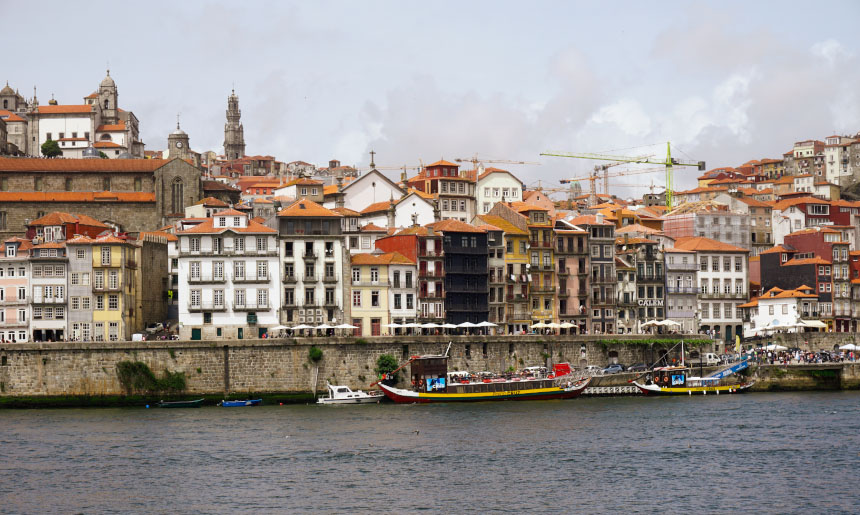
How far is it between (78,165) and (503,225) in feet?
152

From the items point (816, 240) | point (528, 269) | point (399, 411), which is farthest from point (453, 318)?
point (816, 240)

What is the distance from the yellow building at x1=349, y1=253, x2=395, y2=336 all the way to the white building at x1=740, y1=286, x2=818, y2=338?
33.1 m

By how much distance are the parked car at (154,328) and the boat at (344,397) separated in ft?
51.2

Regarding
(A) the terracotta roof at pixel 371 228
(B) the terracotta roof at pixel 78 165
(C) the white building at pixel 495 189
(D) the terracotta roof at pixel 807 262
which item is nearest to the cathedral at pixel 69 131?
(B) the terracotta roof at pixel 78 165

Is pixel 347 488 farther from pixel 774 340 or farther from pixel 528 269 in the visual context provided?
pixel 774 340

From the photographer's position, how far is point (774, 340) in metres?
108

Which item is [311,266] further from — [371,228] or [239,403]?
[371,228]

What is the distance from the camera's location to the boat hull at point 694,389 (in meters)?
91.7

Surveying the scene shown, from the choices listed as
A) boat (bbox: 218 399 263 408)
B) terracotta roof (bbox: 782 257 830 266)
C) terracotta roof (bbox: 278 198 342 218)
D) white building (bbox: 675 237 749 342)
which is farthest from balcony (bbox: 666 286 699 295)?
boat (bbox: 218 399 263 408)

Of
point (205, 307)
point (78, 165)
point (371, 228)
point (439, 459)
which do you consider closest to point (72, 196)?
point (78, 165)

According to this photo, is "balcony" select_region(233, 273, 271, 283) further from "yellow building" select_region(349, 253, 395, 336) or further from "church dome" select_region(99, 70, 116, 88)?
"church dome" select_region(99, 70, 116, 88)

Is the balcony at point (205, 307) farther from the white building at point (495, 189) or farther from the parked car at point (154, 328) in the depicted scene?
the white building at point (495, 189)

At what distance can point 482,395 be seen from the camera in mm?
87500

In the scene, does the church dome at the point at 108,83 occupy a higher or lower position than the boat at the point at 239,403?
higher
